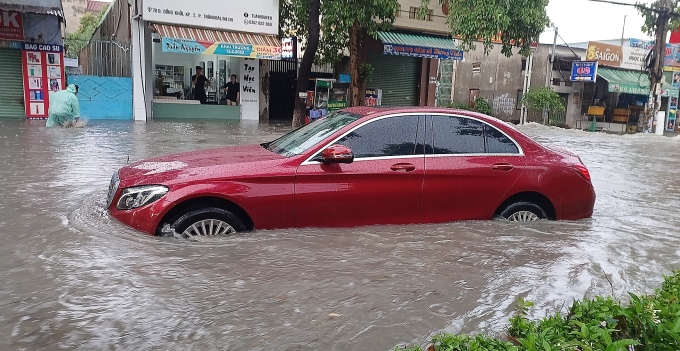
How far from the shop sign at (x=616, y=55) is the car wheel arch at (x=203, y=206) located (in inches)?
1095

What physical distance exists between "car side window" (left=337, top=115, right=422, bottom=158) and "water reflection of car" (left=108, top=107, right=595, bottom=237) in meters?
0.01

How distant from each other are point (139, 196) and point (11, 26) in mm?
14172

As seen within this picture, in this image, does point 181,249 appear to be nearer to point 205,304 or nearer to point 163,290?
point 163,290

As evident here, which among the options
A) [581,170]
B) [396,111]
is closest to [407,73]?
[581,170]

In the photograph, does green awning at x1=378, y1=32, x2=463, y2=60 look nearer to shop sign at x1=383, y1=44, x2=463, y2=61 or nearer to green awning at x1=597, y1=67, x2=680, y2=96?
shop sign at x1=383, y1=44, x2=463, y2=61

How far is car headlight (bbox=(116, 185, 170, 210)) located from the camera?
15.3 ft

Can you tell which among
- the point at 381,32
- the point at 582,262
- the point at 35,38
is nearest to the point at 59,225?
the point at 582,262

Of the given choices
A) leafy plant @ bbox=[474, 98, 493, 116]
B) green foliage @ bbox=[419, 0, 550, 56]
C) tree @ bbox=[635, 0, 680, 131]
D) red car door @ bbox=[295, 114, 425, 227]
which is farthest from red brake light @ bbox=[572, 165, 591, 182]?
leafy plant @ bbox=[474, 98, 493, 116]

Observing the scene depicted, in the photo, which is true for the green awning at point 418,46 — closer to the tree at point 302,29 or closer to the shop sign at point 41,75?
the tree at point 302,29

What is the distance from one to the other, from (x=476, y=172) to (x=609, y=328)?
2943 mm

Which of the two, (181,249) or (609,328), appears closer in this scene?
(609,328)

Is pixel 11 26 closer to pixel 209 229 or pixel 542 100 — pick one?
pixel 209 229

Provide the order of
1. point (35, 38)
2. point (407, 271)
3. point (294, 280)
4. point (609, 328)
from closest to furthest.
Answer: point (609, 328) < point (294, 280) < point (407, 271) < point (35, 38)

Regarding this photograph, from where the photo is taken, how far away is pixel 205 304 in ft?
12.1
